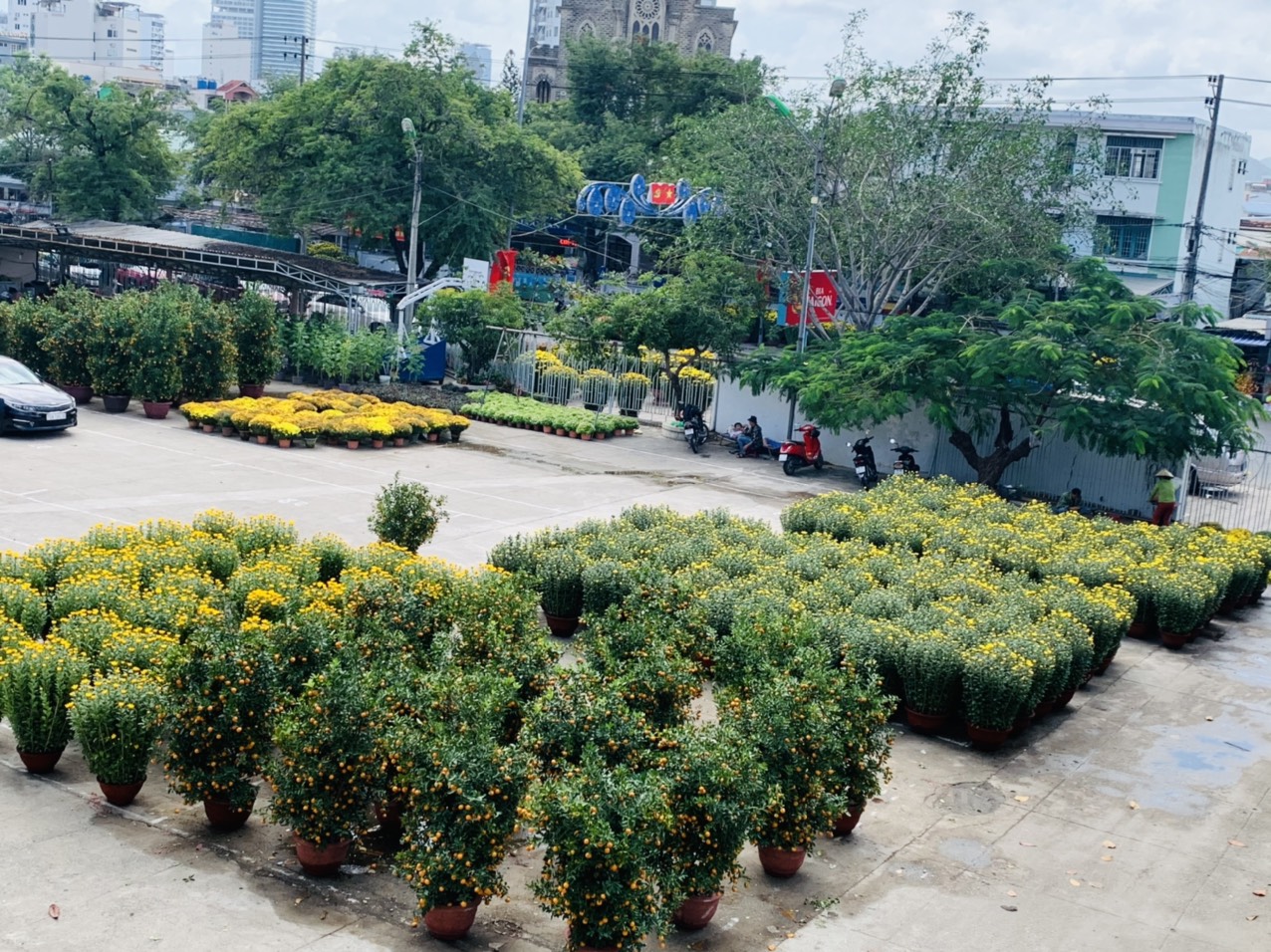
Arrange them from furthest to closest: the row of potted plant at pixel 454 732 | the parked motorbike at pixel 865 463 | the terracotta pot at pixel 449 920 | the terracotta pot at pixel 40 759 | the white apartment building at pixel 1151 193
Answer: the white apartment building at pixel 1151 193 < the parked motorbike at pixel 865 463 < the terracotta pot at pixel 40 759 < the terracotta pot at pixel 449 920 < the row of potted plant at pixel 454 732

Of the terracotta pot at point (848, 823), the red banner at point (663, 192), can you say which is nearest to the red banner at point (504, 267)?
the red banner at point (663, 192)

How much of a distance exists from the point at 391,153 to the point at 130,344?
51.1ft

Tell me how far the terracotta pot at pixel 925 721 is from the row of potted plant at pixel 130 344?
17528 mm

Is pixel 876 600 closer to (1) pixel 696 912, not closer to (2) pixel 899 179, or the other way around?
(1) pixel 696 912

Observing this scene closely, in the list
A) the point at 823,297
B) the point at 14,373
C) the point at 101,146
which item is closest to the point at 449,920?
the point at 14,373

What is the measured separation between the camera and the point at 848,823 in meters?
9.38

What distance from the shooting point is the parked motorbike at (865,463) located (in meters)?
23.8

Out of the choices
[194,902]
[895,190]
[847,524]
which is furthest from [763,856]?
[895,190]

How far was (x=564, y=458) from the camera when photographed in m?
24.6

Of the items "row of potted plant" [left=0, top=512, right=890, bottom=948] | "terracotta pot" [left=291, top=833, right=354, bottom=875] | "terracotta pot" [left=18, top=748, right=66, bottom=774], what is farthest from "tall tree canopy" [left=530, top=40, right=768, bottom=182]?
"terracotta pot" [left=291, top=833, right=354, bottom=875]

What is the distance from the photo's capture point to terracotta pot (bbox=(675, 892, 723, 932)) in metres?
7.75

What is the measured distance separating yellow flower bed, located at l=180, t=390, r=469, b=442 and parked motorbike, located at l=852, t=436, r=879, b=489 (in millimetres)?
7555

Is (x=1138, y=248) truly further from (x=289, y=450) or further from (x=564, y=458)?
(x=289, y=450)

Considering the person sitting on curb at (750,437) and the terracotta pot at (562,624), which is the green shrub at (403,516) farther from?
the person sitting on curb at (750,437)
